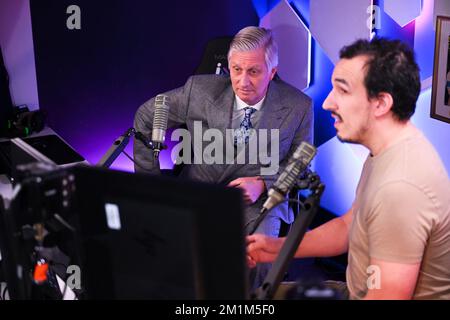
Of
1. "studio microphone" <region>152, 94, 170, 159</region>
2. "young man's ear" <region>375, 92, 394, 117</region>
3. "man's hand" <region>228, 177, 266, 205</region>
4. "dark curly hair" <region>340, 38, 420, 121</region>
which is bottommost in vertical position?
"man's hand" <region>228, 177, 266, 205</region>

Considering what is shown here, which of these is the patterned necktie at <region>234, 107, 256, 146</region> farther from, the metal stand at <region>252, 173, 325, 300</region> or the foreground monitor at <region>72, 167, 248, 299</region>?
the foreground monitor at <region>72, 167, 248, 299</region>

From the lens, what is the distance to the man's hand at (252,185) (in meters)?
2.70

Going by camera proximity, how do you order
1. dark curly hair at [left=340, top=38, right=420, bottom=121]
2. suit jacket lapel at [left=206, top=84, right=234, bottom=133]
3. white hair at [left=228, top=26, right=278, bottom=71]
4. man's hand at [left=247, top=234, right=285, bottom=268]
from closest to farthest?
dark curly hair at [left=340, top=38, right=420, bottom=121], man's hand at [left=247, top=234, right=285, bottom=268], white hair at [left=228, top=26, right=278, bottom=71], suit jacket lapel at [left=206, top=84, right=234, bottom=133]

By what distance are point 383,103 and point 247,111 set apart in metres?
1.31

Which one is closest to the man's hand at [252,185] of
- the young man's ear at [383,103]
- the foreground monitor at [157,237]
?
the young man's ear at [383,103]

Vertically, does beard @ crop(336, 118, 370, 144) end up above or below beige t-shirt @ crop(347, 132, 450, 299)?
above

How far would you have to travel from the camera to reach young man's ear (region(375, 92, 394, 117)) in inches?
69.2

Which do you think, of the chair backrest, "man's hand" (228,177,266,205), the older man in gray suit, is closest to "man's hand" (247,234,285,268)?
"man's hand" (228,177,266,205)

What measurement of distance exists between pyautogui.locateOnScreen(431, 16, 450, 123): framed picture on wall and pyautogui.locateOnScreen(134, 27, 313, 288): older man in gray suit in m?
0.65

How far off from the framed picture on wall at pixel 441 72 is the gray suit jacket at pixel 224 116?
2.13ft

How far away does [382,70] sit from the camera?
176 centimetres

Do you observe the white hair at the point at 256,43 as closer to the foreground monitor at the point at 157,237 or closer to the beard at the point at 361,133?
the beard at the point at 361,133

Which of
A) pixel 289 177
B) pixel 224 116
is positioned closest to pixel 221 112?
pixel 224 116

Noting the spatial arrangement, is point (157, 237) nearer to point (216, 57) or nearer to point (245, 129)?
point (245, 129)
